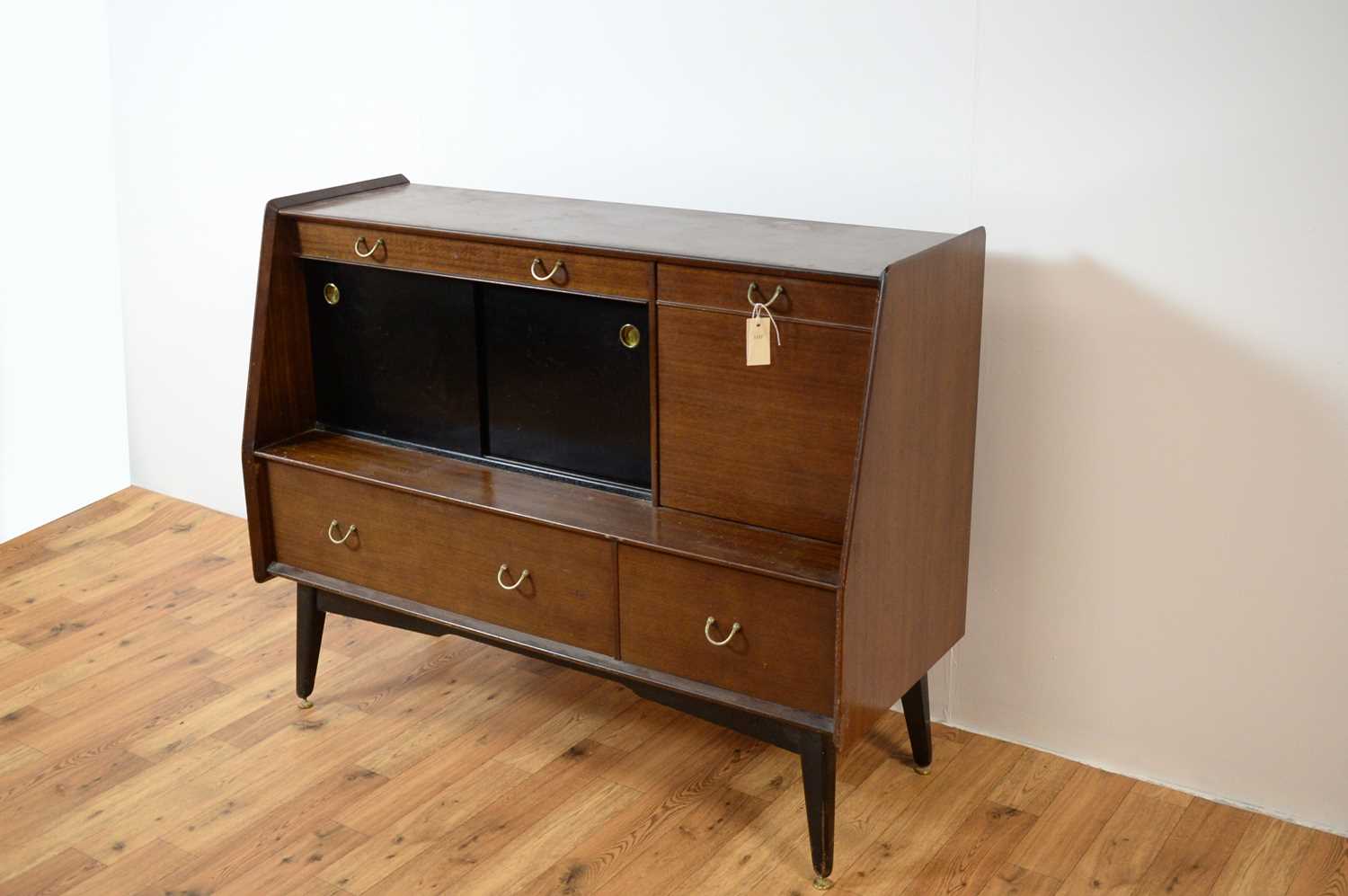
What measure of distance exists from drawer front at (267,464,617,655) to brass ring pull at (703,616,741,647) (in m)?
0.18

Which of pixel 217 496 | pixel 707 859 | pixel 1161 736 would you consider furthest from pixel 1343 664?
pixel 217 496

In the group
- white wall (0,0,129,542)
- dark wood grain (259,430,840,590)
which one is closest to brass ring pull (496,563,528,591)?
dark wood grain (259,430,840,590)

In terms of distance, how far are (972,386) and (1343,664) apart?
2.33 ft

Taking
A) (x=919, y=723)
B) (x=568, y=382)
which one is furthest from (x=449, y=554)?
(x=919, y=723)

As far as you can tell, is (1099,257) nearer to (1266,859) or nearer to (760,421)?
(760,421)

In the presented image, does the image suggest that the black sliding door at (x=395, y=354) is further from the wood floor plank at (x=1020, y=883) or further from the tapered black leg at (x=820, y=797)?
the wood floor plank at (x=1020, y=883)

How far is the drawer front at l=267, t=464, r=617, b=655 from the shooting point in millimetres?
2232

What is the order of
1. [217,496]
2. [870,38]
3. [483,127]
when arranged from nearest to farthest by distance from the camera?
[870,38], [483,127], [217,496]

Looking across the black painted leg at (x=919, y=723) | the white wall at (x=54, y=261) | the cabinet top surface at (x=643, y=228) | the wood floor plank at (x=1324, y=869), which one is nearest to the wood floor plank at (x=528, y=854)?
the black painted leg at (x=919, y=723)

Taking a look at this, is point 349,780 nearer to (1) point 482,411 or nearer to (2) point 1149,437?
(1) point 482,411

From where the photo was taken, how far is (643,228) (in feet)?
7.45

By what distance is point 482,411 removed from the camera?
2430 mm

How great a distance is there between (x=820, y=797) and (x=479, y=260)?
999 mm

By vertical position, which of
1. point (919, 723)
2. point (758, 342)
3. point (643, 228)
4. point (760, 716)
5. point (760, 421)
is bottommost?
point (919, 723)
